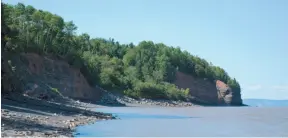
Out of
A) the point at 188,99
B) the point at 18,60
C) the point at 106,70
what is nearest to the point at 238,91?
the point at 188,99

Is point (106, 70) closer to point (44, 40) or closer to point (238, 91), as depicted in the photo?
point (44, 40)

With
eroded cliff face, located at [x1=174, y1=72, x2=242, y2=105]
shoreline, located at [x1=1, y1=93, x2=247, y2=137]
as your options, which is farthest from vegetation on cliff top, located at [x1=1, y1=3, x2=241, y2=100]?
shoreline, located at [x1=1, y1=93, x2=247, y2=137]

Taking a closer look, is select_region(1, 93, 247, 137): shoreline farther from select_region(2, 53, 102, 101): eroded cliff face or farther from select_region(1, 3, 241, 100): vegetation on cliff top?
select_region(2, 53, 102, 101): eroded cliff face

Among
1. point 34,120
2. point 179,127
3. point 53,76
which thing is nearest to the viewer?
point 34,120

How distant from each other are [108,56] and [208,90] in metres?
39.5

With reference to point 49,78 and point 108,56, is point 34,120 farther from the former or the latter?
point 108,56

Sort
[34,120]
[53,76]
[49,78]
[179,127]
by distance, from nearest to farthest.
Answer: [34,120] < [179,127] < [49,78] < [53,76]

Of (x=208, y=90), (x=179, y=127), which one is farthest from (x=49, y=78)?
(x=208, y=90)

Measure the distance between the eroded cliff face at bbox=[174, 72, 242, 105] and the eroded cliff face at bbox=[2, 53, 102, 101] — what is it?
185 feet

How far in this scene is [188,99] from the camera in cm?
11781

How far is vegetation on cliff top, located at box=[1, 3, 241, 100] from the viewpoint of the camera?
6694cm

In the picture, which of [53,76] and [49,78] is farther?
[53,76]

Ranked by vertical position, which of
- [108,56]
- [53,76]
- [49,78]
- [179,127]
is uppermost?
[108,56]

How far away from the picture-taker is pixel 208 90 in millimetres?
136500
